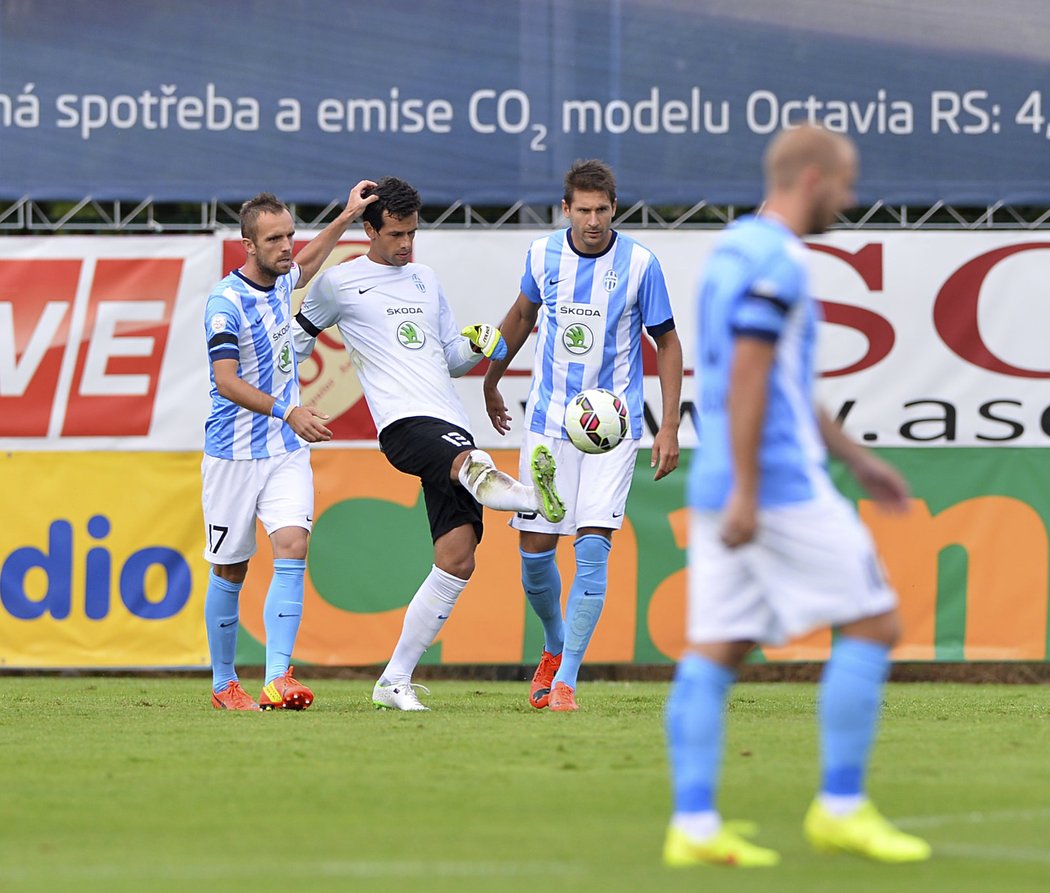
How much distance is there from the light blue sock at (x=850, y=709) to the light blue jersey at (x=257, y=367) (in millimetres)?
4590

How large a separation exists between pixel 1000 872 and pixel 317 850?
5.46ft

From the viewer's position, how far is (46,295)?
11047 millimetres

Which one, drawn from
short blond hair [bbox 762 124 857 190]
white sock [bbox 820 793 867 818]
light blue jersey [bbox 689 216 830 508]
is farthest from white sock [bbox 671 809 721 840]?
short blond hair [bbox 762 124 857 190]

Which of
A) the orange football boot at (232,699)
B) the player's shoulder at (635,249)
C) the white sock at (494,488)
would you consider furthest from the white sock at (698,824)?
the orange football boot at (232,699)

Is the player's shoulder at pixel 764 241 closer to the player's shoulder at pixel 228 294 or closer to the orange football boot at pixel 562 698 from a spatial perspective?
the orange football boot at pixel 562 698

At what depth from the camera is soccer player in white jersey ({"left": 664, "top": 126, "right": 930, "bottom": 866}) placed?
169 inches

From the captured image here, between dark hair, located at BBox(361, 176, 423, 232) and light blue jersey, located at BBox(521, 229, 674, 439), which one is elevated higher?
dark hair, located at BBox(361, 176, 423, 232)

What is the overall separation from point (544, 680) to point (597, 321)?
5.58 feet

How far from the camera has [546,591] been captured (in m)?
8.60

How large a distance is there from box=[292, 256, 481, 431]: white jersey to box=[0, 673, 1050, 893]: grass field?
1418 mm

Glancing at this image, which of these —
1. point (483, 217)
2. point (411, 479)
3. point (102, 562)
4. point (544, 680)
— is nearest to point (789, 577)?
point (544, 680)

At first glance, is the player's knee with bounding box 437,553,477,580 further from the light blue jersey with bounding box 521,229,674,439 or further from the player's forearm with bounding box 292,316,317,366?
the player's forearm with bounding box 292,316,317,366

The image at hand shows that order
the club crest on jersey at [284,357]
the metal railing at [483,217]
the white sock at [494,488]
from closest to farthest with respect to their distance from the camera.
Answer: the white sock at [494,488]
the club crest on jersey at [284,357]
the metal railing at [483,217]

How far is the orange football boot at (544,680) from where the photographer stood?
27.8 ft
